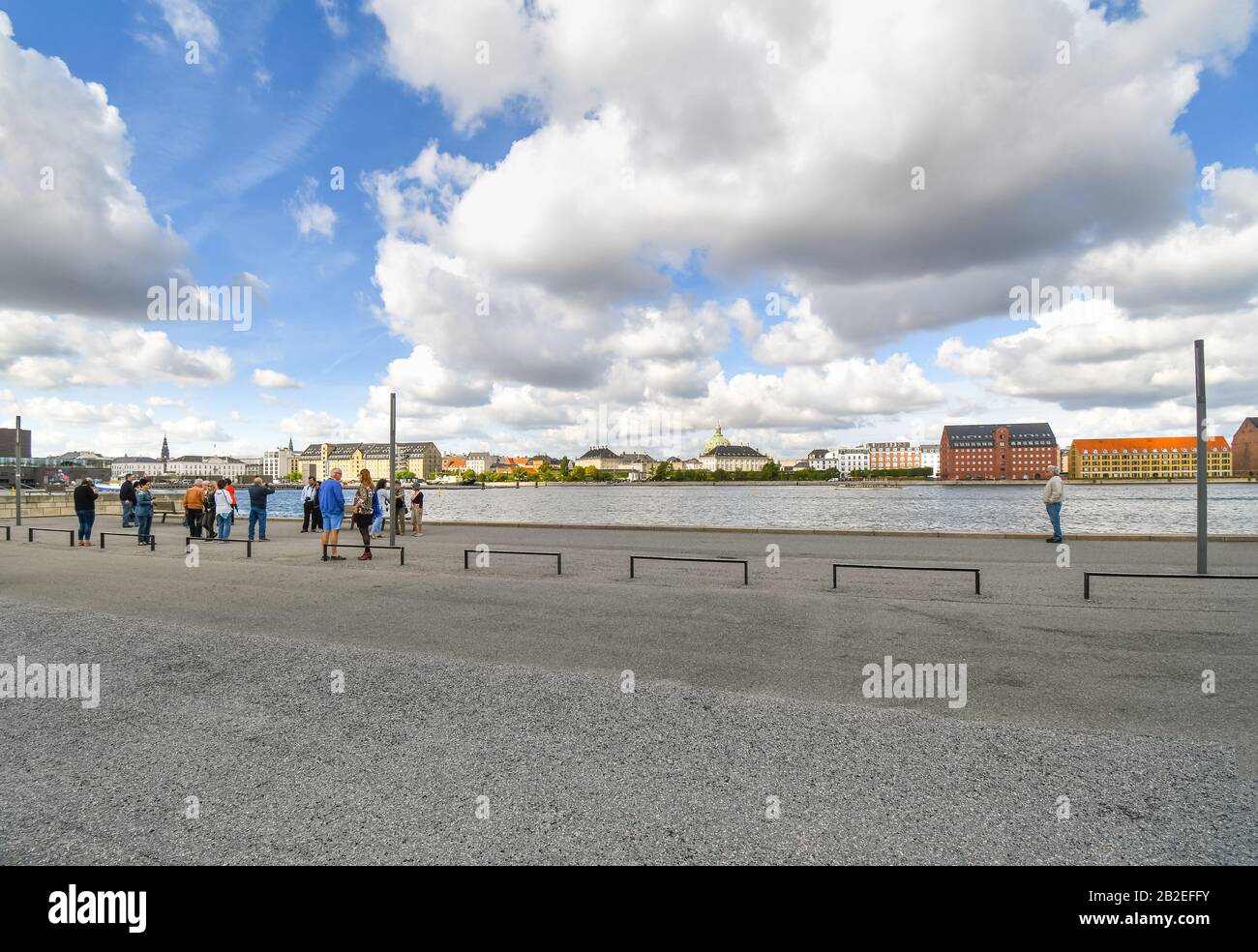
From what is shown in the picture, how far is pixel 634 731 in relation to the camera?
4949 mm

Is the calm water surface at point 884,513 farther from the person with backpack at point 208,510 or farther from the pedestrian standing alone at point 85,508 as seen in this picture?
the pedestrian standing alone at point 85,508

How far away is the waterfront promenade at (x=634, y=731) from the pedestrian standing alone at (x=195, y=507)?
10.2 metres

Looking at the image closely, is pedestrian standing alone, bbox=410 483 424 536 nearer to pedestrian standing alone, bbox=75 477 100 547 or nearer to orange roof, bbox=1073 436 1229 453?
Answer: pedestrian standing alone, bbox=75 477 100 547

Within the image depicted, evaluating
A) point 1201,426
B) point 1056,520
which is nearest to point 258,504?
point 1056,520

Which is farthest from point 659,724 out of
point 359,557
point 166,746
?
point 359,557

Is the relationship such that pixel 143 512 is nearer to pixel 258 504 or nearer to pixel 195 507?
pixel 195 507

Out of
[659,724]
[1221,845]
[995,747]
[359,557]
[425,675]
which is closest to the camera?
[1221,845]

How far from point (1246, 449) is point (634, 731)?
218 metres

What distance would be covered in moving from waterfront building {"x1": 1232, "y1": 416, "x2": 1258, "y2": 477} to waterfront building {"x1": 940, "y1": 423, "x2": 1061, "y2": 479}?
39.8 metres

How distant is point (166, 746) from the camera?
4895mm

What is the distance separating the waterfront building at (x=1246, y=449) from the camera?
156 m
